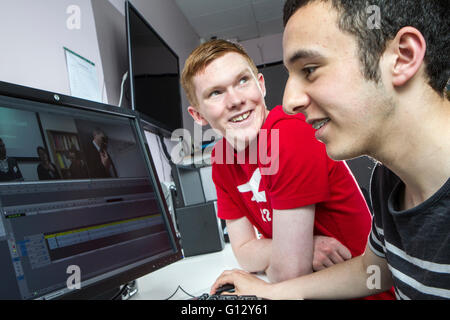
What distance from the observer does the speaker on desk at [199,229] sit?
108 centimetres

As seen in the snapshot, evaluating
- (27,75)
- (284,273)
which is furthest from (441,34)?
(27,75)

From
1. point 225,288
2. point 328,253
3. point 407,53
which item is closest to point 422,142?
point 407,53

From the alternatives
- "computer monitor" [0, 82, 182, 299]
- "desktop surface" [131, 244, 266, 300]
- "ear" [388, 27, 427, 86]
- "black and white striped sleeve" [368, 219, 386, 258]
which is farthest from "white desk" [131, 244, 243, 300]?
"ear" [388, 27, 427, 86]

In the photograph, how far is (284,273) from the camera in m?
0.75

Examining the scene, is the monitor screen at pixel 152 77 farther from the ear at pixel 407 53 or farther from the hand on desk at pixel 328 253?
the ear at pixel 407 53

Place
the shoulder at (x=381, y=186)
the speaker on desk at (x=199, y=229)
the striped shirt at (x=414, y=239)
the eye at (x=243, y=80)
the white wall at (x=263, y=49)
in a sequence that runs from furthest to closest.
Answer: the white wall at (x=263, y=49) → the speaker on desk at (x=199, y=229) → the eye at (x=243, y=80) → the shoulder at (x=381, y=186) → the striped shirt at (x=414, y=239)

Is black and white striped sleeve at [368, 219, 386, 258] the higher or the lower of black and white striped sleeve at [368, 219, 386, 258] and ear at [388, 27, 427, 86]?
the lower

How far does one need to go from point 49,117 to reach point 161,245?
15.2 inches

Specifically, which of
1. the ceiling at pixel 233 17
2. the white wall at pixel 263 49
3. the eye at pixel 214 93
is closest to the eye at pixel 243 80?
the eye at pixel 214 93

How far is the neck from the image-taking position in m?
0.49

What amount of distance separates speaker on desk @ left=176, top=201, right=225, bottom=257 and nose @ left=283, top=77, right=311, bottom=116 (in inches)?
23.9

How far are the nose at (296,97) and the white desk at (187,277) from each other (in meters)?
0.53

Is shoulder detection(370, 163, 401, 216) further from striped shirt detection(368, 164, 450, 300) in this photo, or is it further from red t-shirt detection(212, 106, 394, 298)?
red t-shirt detection(212, 106, 394, 298)

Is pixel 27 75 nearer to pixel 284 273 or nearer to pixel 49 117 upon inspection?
pixel 49 117
